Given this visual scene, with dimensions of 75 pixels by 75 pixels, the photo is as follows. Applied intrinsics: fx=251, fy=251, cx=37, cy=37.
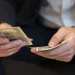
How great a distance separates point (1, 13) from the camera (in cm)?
123

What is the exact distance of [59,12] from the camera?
1.25m

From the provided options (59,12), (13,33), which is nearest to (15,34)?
(13,33)

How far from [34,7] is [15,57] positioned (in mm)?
294

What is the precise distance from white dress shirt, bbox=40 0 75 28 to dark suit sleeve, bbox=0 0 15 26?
17cm

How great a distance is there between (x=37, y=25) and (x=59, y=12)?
0.17 meters

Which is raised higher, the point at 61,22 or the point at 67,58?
the point at 61,22

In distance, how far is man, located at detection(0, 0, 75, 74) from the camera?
1.03m

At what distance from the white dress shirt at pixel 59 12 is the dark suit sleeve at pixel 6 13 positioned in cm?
17

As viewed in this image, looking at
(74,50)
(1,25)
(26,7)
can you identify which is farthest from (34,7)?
(74,50)

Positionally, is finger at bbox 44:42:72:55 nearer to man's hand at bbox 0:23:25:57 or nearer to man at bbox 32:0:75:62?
man at bbox 32:0:75:62

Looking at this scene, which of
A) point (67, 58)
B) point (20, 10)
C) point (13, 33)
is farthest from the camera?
point (20, 10)

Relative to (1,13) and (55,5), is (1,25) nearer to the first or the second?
(1,13)

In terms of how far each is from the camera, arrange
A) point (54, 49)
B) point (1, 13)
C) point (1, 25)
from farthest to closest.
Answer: point (1, 13), point (1, 25), point (54, 49)

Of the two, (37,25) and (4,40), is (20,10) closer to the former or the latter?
(37,25)
